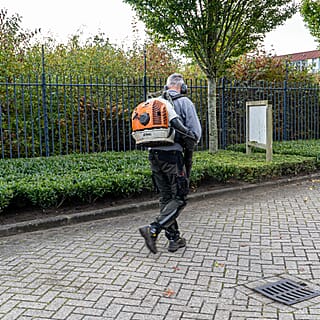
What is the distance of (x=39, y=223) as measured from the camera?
19.9ft

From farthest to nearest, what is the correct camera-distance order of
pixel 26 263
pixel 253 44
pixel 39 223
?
pixel 253 44
pixel 39 223
pixel 26 263

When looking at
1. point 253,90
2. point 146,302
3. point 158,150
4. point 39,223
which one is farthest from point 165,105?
point 253,90

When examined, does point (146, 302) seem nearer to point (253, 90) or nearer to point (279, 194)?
point (279, 194)

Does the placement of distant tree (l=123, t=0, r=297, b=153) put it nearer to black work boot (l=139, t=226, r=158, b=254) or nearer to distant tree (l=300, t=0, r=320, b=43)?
distant tree (l=300, t=0, r=320, b=43)

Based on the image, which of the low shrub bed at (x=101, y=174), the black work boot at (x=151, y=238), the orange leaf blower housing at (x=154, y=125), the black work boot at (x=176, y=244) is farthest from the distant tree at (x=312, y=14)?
the black work boot at (x=151, y=238)

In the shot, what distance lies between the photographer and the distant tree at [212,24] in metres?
9.69

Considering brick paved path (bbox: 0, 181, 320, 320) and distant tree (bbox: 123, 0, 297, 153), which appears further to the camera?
distant tree (bbox: 123, 0, 297, 153)

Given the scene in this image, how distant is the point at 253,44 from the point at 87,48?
6758 millimetres

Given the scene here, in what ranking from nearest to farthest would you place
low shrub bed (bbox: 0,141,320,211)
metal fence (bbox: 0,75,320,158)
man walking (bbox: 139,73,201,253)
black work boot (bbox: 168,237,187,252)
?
man walking (bbox: 139,73,201,253)
black work boot (bbox: 168,237,187,252)
low shrub bed (bbox: 0,141,320,211)
metal fence (bbox: 0,75,320,158)

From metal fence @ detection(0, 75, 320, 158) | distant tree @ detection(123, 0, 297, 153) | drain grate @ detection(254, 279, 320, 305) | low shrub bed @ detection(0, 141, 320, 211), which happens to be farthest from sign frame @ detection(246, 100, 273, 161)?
drain grate @ detection(254, 279, 320, 305)

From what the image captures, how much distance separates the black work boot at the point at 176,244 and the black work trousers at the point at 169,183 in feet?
0.46

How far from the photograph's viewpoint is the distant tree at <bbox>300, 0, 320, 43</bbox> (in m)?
13.6

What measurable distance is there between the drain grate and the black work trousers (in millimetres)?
1347

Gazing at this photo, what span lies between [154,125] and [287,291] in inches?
83.2
